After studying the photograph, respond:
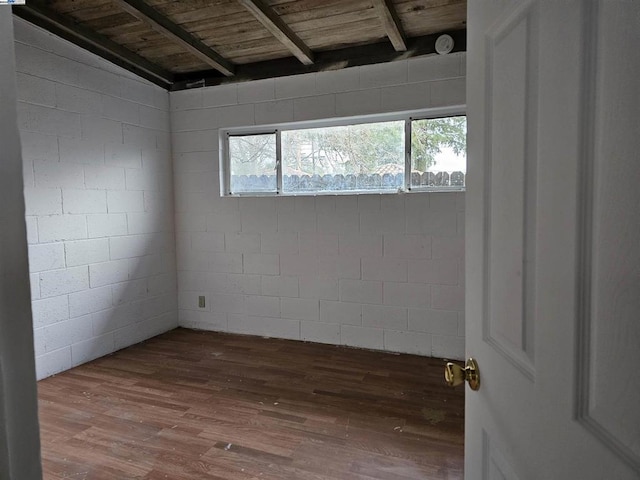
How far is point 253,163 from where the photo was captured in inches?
152

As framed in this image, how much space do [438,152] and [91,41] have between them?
2.94m

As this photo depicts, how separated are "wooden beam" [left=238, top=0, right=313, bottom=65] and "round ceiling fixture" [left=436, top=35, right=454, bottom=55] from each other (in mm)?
1060

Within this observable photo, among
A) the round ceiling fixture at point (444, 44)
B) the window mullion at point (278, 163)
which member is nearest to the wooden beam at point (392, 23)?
the round ceiling fixture at point (444, 44)

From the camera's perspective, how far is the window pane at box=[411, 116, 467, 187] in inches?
124

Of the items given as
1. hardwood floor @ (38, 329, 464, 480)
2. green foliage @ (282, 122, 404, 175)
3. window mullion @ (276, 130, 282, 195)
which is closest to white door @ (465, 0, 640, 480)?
hardwood floor @ (38, 329, 464, 480)

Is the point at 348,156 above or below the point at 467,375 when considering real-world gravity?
above

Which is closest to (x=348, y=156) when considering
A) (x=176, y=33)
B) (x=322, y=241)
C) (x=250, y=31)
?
(x=322, y=241)

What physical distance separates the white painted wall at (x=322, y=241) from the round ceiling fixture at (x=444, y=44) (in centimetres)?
8

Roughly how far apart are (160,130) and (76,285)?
5.60ft

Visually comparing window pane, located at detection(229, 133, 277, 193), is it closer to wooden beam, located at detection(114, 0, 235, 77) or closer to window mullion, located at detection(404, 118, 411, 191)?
wooden beam, located at detection(114, 0, 235, 77)

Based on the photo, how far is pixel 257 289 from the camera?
3.83 meters

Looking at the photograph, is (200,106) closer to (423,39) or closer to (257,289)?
(257,289)

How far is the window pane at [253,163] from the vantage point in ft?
12.4

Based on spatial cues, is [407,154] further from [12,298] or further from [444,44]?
[12,298]
